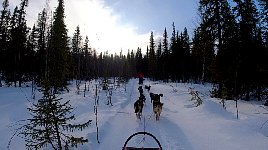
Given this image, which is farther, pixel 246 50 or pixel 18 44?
pixel 18 44

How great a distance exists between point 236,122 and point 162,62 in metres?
60.2

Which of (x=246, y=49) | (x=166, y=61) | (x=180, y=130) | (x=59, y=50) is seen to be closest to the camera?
(x=180, y=130)

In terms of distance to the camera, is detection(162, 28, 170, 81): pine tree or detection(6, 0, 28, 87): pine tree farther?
detection(162, 28, 170, 81): pine tree

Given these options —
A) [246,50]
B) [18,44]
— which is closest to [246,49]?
[246,50]

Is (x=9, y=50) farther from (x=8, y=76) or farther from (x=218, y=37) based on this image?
(x=218, y=37)

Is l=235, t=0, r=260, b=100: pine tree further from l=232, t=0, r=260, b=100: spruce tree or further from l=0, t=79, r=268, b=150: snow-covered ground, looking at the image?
l=0, t=79, r=268, b=150: snow-covered ground

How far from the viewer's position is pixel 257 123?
38.1 ft

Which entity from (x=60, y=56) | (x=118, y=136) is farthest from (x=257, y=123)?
(x=60, y=56)

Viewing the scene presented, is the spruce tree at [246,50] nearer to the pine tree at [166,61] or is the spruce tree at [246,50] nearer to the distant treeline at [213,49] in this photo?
the distant treeline at [213,49]

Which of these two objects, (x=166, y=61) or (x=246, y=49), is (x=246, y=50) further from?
(x=166, y=61)

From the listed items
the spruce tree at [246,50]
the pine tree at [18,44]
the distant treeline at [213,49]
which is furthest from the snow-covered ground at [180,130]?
the pine tree at [18,44]

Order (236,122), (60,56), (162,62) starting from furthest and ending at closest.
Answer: (162,62), (60,56), (236,122)

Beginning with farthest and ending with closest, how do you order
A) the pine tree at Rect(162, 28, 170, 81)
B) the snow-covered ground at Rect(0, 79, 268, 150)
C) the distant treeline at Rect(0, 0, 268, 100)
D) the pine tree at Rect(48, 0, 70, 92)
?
the pine tree at Rect(162, 28, 170, 81) < the pine tree at Rect(48, 0, 70, 92) < the distant treeline at Rect(0, 0, 268, 100) < the snow-covered ground at Rect(0, 79, 268, 150)

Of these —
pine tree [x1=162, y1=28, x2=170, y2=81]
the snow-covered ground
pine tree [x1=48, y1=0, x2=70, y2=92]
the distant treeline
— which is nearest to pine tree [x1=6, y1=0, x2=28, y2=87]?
the distant treeline
